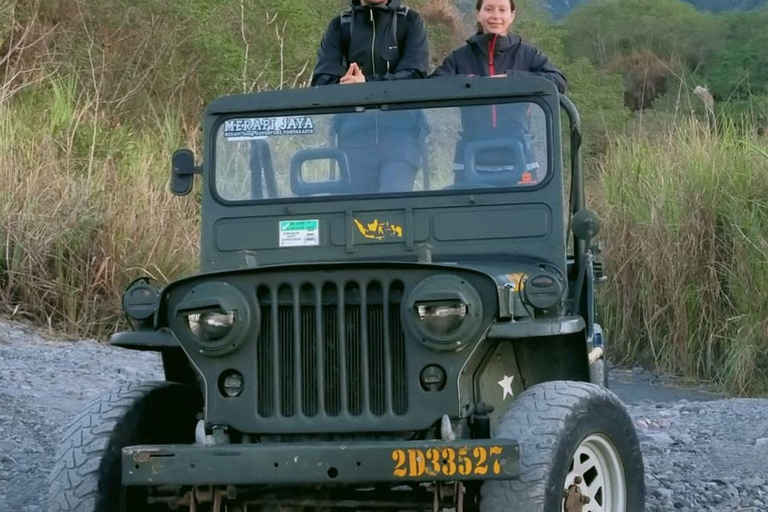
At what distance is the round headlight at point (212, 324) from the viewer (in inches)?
180

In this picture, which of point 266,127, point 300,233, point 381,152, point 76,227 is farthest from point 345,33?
point 76,227

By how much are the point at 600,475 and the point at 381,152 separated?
1651mm

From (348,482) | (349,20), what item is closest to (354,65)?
(349,20)

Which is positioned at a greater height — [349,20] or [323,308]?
A: [349,20]

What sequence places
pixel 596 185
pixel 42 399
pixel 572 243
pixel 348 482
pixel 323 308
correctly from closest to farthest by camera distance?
pixel 348 482, pixel 323 308, pixel 572 243, pixel 42 399, pixel 596 185

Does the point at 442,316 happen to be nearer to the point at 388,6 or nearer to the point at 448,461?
the point at 448,461

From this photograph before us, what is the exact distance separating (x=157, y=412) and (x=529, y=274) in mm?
1465

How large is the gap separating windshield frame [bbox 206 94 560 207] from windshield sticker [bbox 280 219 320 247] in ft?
0.31

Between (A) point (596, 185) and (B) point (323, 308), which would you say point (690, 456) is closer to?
(B) point (323, 308)

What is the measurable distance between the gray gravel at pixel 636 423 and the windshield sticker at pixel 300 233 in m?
1.42

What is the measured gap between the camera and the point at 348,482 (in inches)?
168

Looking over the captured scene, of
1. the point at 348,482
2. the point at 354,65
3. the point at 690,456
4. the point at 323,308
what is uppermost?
the point at 354,65

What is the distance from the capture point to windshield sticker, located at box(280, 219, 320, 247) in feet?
18.2

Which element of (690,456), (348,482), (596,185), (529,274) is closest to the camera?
(348,482)
